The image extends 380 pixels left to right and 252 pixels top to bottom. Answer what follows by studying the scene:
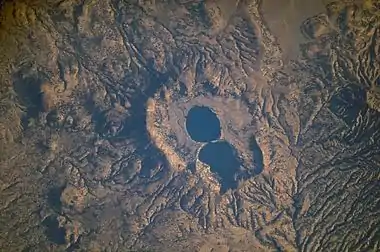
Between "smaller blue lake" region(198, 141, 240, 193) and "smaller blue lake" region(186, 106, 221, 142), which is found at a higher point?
"smaller blue lake" region(186, 106, 221, 142)

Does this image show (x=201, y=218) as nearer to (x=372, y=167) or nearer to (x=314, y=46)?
(x=372, y=167)

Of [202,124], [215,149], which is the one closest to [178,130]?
[202,124]

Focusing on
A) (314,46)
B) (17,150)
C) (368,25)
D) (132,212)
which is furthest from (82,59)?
(368,25)

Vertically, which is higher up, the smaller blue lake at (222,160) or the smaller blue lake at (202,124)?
the smaller blue lake at (202,124)

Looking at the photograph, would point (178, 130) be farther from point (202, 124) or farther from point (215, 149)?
point (215, 149)
